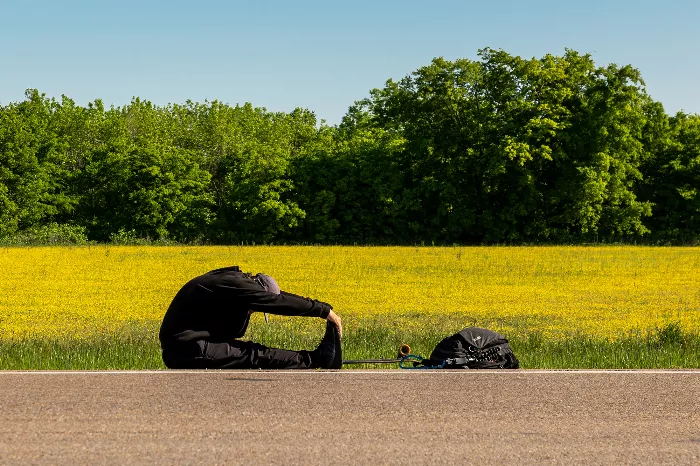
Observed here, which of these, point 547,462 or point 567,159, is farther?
point 567,159

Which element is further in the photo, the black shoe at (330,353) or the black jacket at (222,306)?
the black shoe at (330,353)

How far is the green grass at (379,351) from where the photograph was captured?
9.18 metres

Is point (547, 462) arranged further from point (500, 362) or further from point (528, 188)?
point (528, 188)

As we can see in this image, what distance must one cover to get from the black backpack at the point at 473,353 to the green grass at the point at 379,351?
1044mm

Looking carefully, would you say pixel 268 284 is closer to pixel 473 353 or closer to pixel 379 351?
pixel 473 353

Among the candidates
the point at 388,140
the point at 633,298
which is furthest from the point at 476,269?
the point at 388,140

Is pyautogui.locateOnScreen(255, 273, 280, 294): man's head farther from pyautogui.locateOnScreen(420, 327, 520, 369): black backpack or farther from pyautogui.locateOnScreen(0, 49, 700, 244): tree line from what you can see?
pyautogui.locateOnScreen(0, 49, 700, 244): tree line

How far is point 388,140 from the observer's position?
235ft

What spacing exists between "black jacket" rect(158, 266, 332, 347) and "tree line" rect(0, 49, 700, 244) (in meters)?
55.4

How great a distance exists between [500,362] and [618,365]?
1746 millimetres

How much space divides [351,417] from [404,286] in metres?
22.8

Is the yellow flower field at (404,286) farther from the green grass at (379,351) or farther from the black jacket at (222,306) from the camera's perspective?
the black jacket at (222,306)

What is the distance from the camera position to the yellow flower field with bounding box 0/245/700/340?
18.2m

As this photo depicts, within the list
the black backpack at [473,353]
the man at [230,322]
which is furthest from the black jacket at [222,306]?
the black backpack at [473,353]
